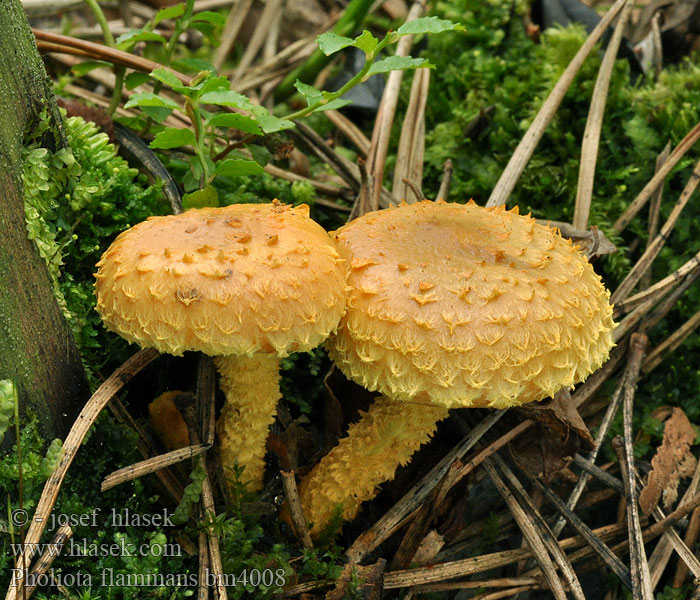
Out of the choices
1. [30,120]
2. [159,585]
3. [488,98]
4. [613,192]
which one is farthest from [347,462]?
[488,98]

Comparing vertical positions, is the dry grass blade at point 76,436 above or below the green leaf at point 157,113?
below

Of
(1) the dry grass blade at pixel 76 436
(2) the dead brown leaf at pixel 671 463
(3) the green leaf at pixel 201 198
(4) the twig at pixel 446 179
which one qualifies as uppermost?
(3) the green leaf at pixel 201 198

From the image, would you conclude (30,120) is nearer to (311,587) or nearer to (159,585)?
(159,585)

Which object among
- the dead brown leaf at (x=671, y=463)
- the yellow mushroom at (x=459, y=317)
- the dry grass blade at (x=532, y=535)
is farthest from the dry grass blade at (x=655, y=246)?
the dry grass blade at (x=532, y=535)

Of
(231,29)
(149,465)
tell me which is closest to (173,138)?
(149,465)

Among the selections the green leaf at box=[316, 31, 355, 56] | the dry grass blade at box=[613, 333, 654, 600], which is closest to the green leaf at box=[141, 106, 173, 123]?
the green leaf at box=[316, 31, 355, 56]

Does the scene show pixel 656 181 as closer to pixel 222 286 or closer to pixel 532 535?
pixel 532 535

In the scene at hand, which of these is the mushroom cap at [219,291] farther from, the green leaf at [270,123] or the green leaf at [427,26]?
the green leaf at [427,26]
